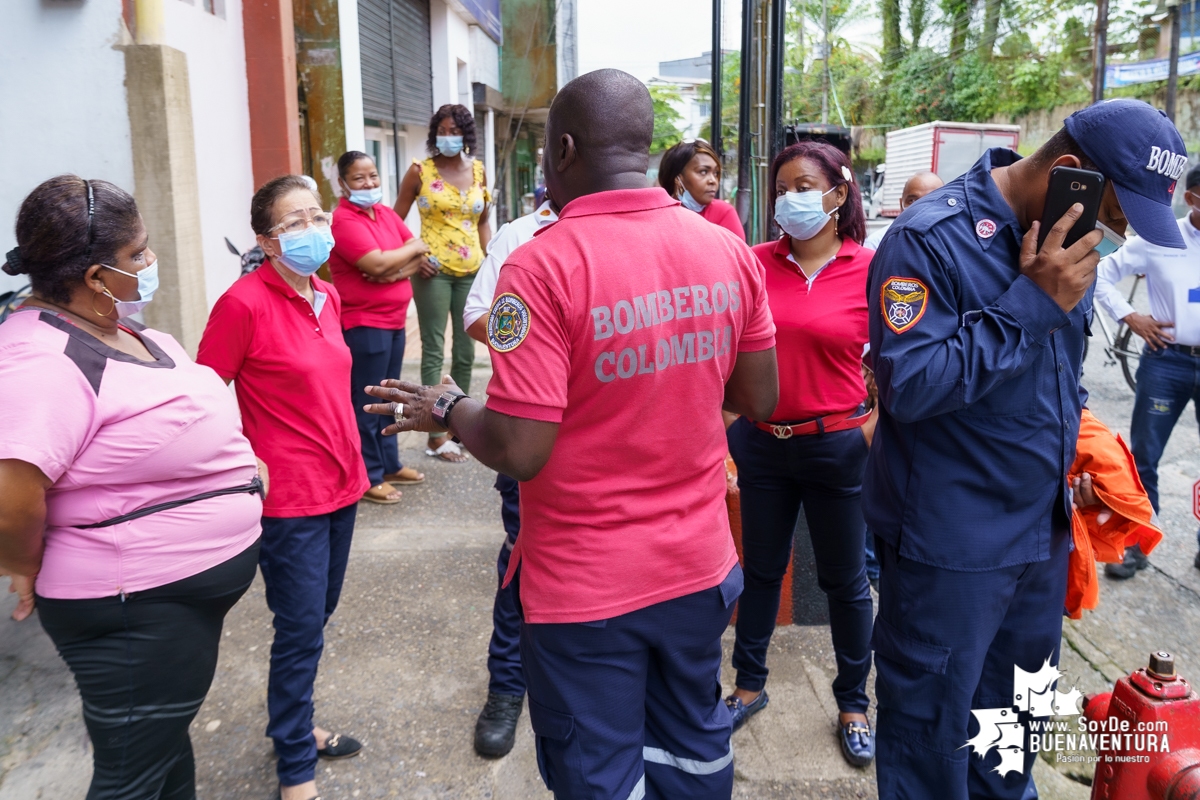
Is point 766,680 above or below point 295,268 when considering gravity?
below

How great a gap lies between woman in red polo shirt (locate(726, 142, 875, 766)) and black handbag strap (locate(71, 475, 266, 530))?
60.7 inches

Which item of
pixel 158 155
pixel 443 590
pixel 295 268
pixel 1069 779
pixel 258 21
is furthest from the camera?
pixel 258 21

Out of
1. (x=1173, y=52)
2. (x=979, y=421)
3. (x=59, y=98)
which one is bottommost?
(x=979, y=421)

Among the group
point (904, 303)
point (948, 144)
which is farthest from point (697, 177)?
point (948, 144)

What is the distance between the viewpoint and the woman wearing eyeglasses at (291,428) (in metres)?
2.59

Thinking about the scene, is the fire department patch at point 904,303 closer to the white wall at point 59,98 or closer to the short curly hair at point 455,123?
the white wall at point 59,98

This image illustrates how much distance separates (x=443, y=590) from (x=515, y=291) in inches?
109

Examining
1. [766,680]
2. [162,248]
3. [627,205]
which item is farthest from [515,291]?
[162,248]

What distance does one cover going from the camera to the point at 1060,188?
5.87 feet

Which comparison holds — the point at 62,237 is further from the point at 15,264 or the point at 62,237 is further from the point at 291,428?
the point at 291,428

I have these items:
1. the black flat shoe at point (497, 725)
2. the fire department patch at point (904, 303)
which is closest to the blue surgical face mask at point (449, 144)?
the black flat shoe at point (497, 725)

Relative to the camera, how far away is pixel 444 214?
5.74 meters

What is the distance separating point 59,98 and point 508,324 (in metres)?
3.97

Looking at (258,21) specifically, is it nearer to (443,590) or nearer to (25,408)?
(443,590)
